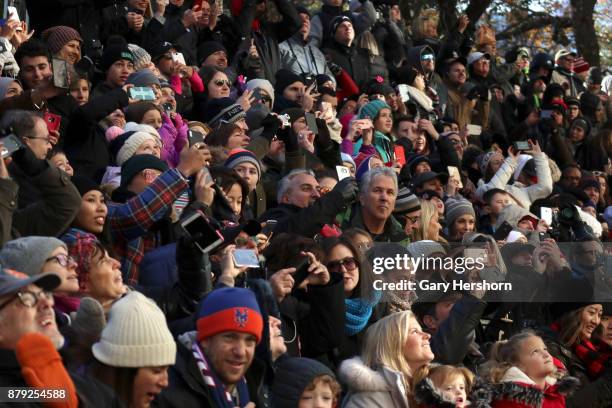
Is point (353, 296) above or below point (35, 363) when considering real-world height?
below

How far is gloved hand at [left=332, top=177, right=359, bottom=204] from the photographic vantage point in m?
9.59

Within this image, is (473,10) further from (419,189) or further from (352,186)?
(352,186)

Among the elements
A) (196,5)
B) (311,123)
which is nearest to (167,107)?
(311,123)

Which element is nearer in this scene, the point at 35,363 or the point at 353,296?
the point at 35,363

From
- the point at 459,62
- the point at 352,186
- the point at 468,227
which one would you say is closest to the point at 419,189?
the point at 468,227

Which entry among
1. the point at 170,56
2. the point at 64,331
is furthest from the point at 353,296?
the point at 170,56

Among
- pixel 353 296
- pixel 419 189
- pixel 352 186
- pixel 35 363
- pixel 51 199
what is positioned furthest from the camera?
pixel 419 189

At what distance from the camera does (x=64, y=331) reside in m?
6.05

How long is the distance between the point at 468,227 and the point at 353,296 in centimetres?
345

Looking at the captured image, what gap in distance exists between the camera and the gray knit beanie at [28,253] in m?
6.09

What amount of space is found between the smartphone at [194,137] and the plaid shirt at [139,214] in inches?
92.5

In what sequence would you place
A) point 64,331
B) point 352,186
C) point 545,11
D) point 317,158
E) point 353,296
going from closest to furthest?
point 64,331 → point 353,296 → point 352,186 → point 317,158 → point 545,11

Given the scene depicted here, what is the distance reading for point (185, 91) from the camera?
12688mm

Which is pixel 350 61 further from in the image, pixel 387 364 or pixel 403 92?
pixel 387 364
